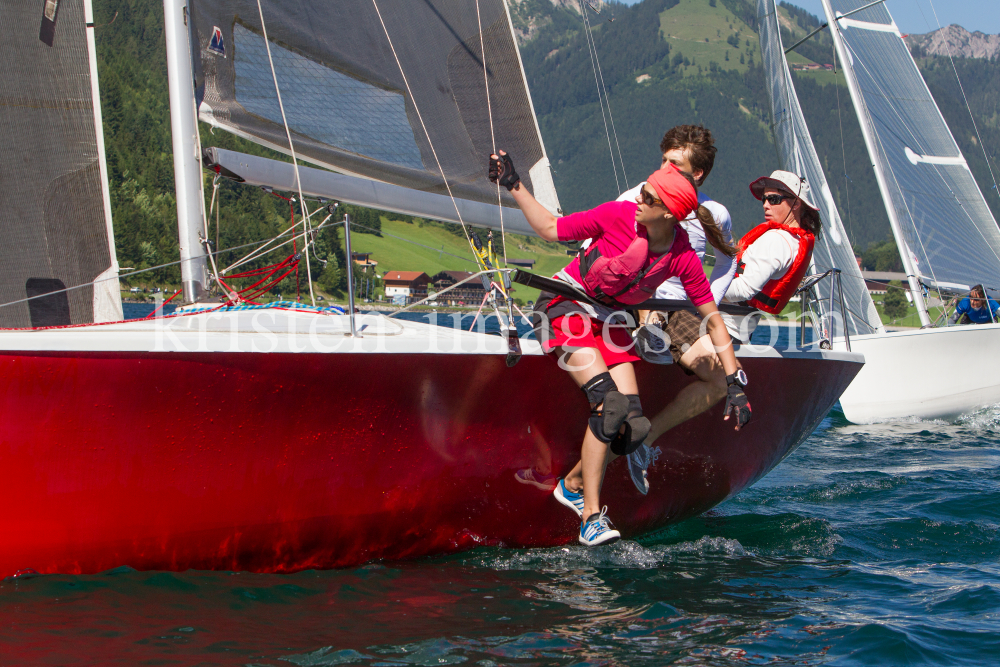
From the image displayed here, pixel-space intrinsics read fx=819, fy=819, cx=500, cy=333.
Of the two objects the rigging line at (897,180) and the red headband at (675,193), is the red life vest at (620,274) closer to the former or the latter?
A: the red headband at (675,193)

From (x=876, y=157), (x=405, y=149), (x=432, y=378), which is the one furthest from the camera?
(x=876, y=157)

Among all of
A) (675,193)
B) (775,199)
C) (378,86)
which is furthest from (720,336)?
(378,86)

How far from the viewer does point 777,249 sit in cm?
398

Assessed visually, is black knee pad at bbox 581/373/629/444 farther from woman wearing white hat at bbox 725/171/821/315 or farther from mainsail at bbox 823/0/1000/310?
mainsail at bbox 823/0/1000/310

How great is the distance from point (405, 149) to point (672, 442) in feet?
8.01

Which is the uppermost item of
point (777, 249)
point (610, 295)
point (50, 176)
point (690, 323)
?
point (50, 176)

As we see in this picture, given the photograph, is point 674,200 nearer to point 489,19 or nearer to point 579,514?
point 579,514

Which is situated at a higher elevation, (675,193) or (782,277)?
(675,193)

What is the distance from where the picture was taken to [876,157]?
1157 centimetres

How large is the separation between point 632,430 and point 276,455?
1.39 m

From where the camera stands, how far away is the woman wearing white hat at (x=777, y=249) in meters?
4.01

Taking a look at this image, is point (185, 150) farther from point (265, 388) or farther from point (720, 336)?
point (720, 336)

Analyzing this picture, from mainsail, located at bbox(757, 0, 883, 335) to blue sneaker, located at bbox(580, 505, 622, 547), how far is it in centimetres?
839

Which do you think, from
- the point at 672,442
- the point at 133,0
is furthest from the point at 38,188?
the point at 133,0
